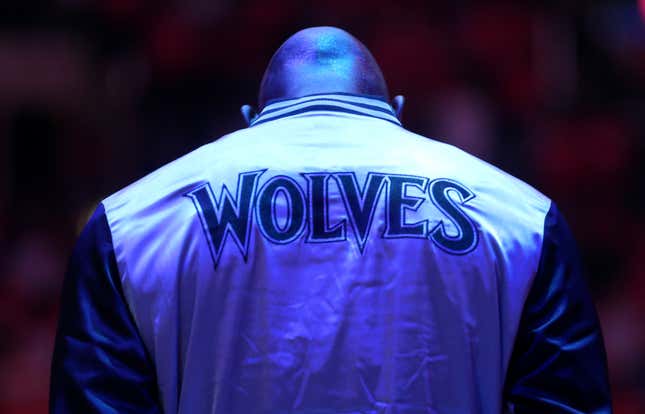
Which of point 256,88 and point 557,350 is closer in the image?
point 557,350

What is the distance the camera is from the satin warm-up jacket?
169cm

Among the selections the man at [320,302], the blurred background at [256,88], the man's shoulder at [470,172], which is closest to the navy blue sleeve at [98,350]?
the man at [320,302]

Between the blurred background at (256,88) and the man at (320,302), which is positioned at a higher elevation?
the blurred background at (256,88)

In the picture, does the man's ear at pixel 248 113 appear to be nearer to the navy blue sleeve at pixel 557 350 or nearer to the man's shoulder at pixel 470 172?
the man's shoulder at pixel 470 172

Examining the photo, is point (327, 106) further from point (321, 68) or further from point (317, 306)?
point (317, 306)

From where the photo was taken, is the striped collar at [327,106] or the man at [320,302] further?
the striped collar at [327,106]

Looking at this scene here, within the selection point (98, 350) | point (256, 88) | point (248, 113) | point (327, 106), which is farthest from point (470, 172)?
point (256, 88)

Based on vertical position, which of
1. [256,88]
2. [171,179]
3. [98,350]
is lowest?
[98,350]

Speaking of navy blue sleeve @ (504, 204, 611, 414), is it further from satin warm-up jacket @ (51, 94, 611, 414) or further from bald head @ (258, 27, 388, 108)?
bald head @ (258, 27, 388, 108)

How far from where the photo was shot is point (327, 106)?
1876 millimetres

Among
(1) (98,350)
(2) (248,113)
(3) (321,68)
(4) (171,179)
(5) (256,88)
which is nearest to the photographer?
(1) (98,350)

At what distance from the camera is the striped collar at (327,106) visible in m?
1.88

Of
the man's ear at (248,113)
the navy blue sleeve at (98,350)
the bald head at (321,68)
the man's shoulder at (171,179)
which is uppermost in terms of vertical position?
the bald head at (321,68)

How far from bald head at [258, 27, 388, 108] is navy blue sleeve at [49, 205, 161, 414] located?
16.7 inches
